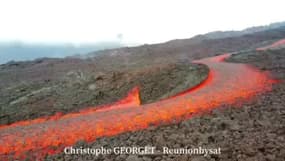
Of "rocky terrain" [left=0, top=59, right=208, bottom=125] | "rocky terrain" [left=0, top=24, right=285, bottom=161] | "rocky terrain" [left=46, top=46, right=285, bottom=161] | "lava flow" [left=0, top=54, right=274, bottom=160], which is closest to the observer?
"rocky terrain" [left=46, top=46, right=285, bottom=161]

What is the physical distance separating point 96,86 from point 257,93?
13886mm

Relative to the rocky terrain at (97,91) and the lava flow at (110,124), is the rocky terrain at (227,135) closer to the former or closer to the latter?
the lava flow at (110,124)

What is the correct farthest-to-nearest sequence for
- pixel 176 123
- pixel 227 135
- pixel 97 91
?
pixel 97 91 < pixel 176 123 < pixel 227 135

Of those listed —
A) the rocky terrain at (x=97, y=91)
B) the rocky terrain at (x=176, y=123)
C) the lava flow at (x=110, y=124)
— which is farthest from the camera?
the rocky terrain at (x=97, y=91)

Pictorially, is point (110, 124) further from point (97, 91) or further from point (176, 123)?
point (97, 91)

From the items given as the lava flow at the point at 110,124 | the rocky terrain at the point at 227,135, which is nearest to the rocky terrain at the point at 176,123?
the rocky terrain at the point at 227,135

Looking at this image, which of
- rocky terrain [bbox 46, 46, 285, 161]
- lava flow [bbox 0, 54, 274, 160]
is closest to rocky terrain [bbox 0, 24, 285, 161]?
rocky terrain [bbox 46, 46, 285, 161]

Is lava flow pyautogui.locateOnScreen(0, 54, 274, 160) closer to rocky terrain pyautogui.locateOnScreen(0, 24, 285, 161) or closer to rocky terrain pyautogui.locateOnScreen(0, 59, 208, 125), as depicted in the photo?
rocky terrain pyautogui.locateOnScreen(0, 24, 285, 161)

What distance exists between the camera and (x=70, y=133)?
10695mm

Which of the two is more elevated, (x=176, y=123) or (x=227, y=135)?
(x=227, y=135)

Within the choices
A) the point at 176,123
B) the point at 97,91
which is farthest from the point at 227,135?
the point at 97,91

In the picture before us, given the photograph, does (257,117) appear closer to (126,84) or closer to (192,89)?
(192,89)

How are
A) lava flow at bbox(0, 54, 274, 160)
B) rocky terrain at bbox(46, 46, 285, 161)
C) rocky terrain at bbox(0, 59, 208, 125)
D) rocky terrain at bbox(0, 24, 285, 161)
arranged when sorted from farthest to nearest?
rocky terrain at bbox(0, 59, 208, 125)
lava flow at bbox(0, 54, 274, 160)
rocky terrain at bbox(0, 24, 285, 161)
rocky terrain at bbox(46, 46, 285, 161)

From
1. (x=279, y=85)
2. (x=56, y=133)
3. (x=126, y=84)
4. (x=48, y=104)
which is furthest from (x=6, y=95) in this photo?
(x=279, y=85)
